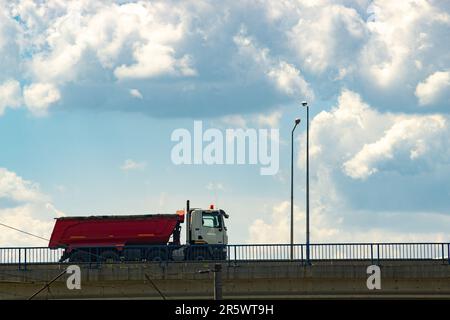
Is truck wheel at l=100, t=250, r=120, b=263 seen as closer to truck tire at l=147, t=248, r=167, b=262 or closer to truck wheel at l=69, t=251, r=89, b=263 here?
truck wheel at l=69, t=251, r=89, b=263

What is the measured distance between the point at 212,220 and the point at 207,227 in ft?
1.73

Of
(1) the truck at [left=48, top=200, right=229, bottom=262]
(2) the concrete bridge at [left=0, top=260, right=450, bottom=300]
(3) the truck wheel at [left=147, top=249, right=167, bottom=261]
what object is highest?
(1) the truck at [left=48, top=200, right=229, bottom=262]

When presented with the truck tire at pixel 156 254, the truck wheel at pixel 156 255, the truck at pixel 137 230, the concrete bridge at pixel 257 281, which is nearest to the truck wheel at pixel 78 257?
the truck at pixel 137 230

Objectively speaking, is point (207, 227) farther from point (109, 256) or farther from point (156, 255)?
point (156, 255)

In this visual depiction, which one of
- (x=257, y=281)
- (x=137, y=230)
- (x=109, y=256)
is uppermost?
(x=137, y=230)

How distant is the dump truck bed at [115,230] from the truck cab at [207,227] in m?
0.86

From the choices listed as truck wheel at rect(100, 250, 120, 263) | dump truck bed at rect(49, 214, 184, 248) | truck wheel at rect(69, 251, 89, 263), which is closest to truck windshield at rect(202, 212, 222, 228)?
dump truck bed at rect(49, 214, 184, 248)

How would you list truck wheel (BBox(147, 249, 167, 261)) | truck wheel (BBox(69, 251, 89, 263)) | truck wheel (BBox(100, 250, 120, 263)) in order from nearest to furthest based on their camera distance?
truck wheel (BBox(147, 249, 167, 261)), truck wheel (BBox(69, 251, 89, 263)), truck wheel (BBox(100, 250, 120, 263))

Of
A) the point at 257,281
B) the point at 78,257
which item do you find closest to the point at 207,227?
the point at 78,257

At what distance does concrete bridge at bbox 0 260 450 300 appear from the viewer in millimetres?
45250

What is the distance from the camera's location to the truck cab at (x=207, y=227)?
5709 centimetres

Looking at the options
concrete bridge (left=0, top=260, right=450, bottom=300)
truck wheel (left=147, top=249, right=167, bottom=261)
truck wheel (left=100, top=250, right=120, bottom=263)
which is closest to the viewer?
concrete bridge (left=0, top=260, right=450, bottom=300)

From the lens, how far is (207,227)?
188 feet
